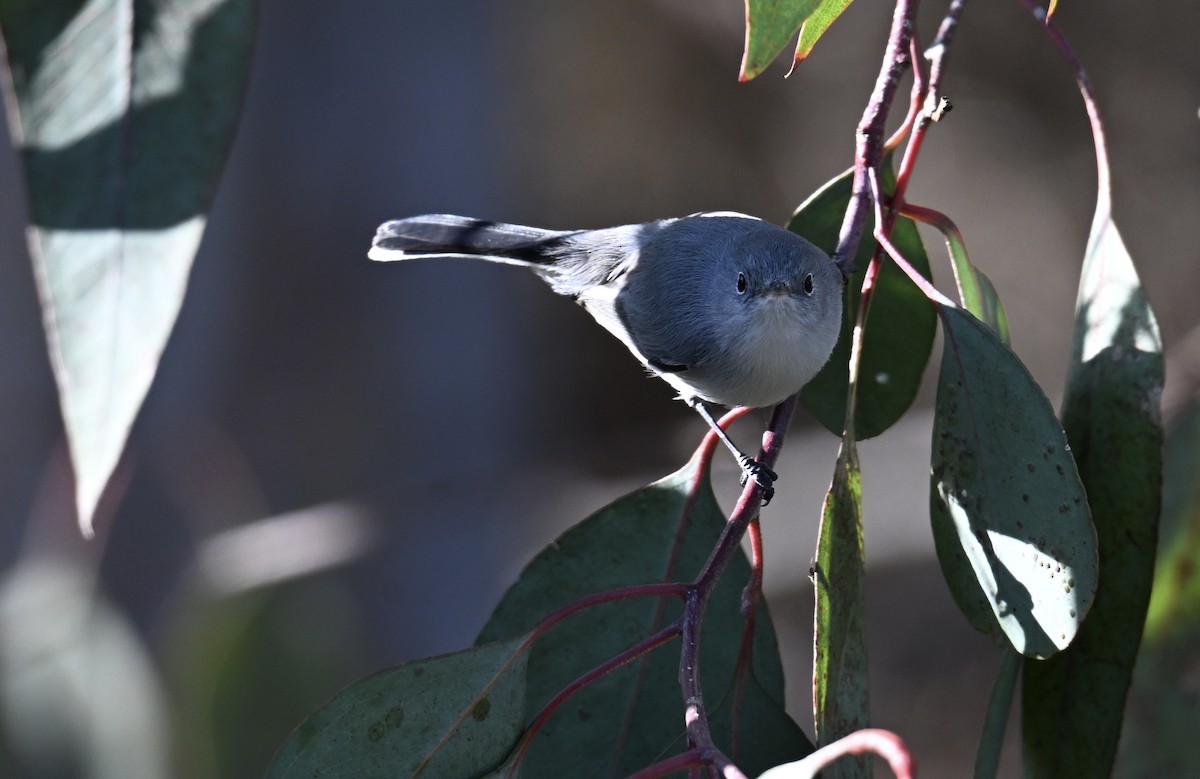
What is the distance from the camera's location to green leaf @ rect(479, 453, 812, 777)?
1.11 metres

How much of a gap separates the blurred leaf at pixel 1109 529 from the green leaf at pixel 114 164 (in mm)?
842

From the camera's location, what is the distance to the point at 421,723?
0.96 m

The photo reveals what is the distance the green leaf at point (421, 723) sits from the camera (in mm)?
939

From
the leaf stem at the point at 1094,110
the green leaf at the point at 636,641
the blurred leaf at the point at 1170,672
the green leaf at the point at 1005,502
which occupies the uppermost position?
the leaf stem at the point at 1094,110

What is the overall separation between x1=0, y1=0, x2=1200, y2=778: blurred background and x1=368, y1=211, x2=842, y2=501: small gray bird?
1.56 meters

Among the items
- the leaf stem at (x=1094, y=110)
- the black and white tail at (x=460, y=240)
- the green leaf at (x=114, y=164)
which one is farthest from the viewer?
the black and white tail at (x=460, y=240)

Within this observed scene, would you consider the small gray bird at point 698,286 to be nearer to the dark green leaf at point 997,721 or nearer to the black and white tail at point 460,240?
the black and white tail at point 460,240

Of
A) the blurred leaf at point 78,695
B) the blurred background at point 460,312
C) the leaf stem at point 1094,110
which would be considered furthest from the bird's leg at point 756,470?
the blurred background at point 460,312

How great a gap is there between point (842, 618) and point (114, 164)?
73 cm

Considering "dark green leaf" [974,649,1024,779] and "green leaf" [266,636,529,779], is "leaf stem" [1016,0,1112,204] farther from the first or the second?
"green leaf" [266,636,529,779]

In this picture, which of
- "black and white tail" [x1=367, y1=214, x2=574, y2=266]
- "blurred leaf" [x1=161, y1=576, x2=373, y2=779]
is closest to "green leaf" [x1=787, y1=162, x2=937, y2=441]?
"black and white tail" [x1=367, y1=214, x2=574, y2=266]

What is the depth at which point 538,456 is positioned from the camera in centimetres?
395

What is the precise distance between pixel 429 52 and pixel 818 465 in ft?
5.68

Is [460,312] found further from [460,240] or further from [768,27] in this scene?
[768,27]
